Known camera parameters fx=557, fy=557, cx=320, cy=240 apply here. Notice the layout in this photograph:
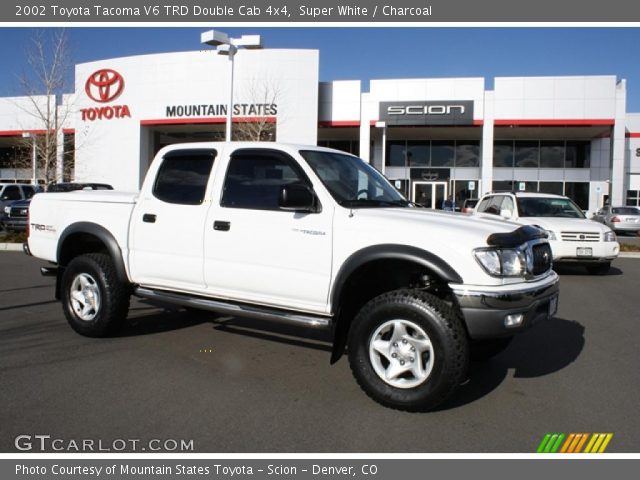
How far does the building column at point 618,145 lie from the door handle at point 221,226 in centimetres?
2950

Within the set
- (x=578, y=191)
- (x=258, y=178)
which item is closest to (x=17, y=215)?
(x=258, y=178)

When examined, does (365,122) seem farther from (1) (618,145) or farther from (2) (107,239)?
(2) (107,239)

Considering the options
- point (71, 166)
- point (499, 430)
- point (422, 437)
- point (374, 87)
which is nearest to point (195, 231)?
point (422, 437)

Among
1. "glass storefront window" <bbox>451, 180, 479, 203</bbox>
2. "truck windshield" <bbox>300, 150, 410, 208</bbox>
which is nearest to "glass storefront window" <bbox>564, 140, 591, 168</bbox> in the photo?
"glass storefront window" <bbox>451, 180, 479, 203</bbox>

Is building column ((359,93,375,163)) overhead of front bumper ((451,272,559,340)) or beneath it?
overhead

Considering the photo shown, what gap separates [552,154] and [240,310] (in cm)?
3326

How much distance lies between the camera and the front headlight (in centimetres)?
391

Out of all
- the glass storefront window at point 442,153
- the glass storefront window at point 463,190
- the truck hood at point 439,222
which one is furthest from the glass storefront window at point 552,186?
the truck hood at point 439,222

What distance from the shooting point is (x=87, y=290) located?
602 centimetres

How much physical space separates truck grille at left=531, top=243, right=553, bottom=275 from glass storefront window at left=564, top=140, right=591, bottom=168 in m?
32.4

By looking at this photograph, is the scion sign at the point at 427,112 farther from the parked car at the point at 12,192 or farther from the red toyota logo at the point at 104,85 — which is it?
the parked car at the point at 12,192

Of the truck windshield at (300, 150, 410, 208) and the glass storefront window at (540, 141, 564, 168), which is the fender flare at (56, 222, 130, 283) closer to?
the truck windshield at (300, 150, 410, 208)

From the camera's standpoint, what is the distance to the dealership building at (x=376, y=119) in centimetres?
2867

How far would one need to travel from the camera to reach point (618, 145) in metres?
29.5
